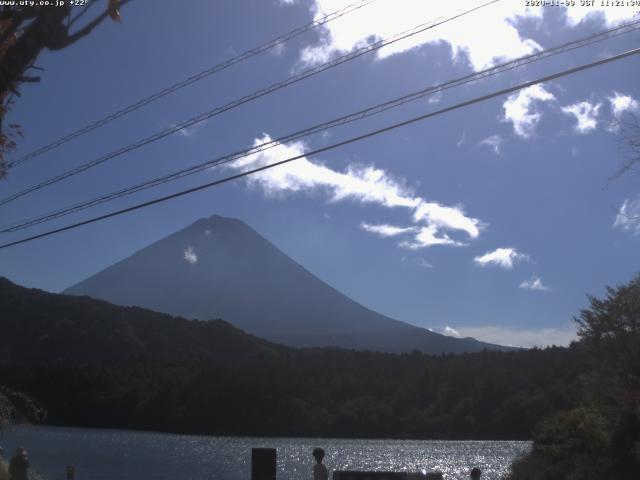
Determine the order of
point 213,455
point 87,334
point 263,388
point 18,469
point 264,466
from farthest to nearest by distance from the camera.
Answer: point 87,334
point 263,388
point 213,455
point 18,469
point 264,466

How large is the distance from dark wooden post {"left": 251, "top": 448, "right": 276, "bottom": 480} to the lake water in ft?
125

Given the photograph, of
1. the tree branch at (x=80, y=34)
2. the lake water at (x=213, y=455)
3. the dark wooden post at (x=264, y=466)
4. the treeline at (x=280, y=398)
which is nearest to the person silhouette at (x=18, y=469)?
the dark wooden post at (x=264, y=466)

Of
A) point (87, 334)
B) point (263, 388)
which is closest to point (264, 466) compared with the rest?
point (263, 388)

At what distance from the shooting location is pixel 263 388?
9781 centimetres

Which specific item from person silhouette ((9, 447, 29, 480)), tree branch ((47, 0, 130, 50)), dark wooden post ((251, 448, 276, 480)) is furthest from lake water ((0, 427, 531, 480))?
tree branch ((47, 0, 130, 50))

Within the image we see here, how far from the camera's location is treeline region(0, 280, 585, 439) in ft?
302

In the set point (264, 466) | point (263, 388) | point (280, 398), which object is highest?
point (263, 388)

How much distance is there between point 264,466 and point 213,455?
64.6 meters

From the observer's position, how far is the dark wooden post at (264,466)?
855 centimetres

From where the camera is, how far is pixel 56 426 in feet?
323

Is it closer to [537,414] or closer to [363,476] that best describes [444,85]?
[363,476]

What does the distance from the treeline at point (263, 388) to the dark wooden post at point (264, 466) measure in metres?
81.7

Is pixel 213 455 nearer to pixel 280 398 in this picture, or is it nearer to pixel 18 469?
pixel 280 398

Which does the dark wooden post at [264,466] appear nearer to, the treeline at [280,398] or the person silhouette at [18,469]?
the person silhouette at [18,469]
